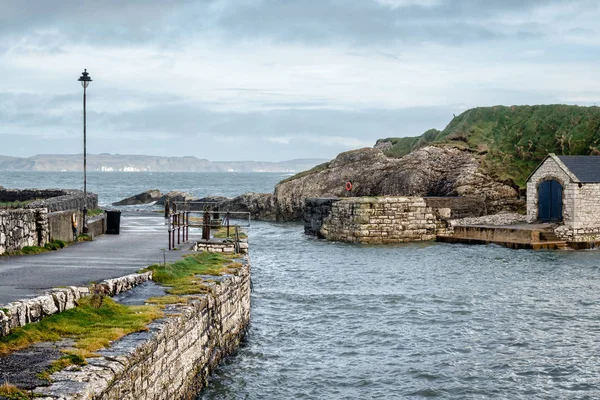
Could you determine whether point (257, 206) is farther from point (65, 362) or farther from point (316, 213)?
point (65, 362)

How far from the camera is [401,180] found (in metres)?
53.3

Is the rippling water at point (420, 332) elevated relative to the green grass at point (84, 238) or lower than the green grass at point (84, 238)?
lower

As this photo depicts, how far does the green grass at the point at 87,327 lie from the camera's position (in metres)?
9.36

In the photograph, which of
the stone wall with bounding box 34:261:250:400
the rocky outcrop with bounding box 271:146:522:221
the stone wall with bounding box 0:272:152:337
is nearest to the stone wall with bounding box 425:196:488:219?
the rocky outcrop with bounding box 271:146:522:221

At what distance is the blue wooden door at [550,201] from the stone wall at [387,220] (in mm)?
5754

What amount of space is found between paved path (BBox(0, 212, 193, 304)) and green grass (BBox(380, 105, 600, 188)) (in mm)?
34631

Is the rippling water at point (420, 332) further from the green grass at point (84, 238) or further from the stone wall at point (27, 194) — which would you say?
the stone wall at point (27, 194)

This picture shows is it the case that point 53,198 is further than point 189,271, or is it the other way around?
point 53,198

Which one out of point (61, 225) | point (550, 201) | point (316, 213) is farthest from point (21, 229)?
point (550, 201)

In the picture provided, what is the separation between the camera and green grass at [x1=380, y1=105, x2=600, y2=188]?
178 ft

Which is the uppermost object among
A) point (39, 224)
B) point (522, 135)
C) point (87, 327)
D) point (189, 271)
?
point (522, 135)

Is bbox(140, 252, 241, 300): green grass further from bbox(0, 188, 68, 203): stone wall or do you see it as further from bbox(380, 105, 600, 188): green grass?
bbox(380, 105, 600, 188): green grass

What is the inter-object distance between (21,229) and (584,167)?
104ft

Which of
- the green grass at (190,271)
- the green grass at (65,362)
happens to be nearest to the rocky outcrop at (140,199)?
the green grass at (190,271)
